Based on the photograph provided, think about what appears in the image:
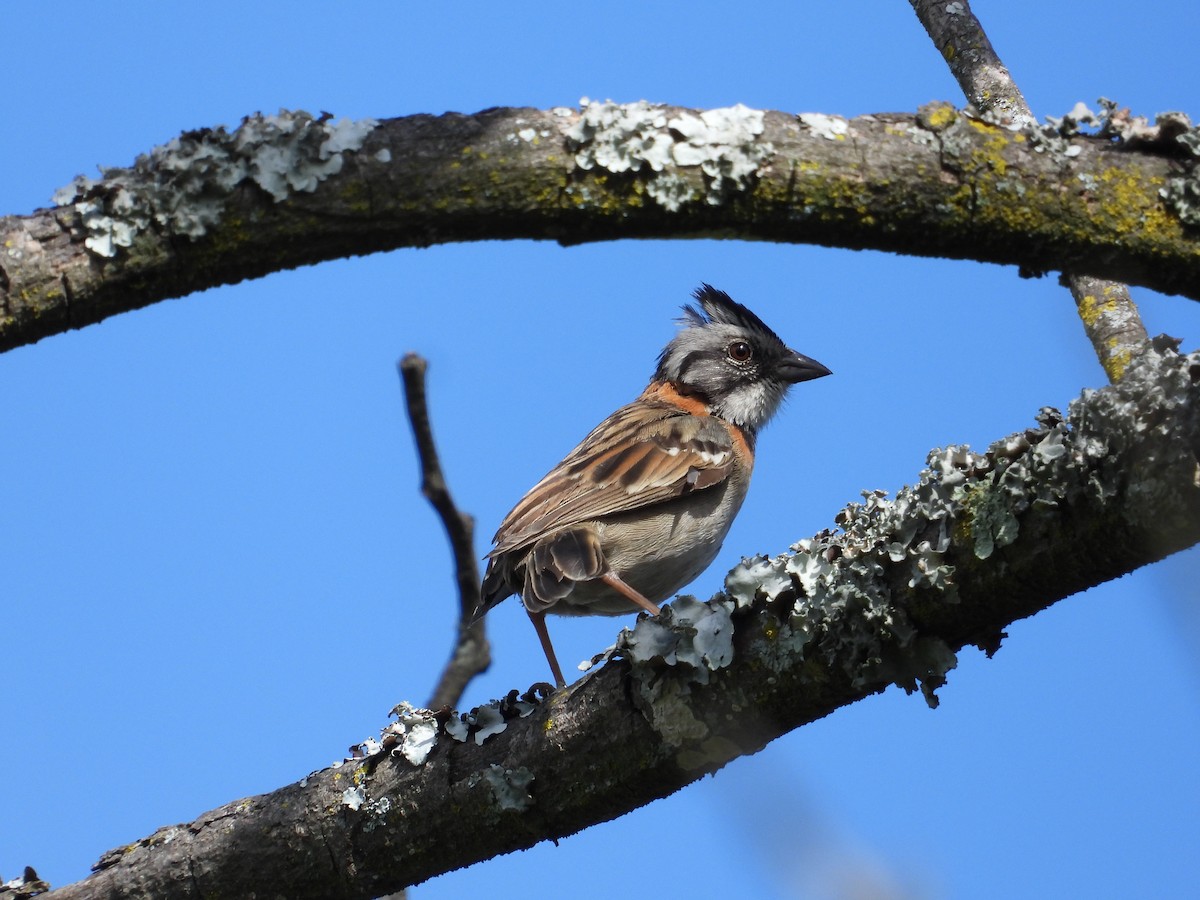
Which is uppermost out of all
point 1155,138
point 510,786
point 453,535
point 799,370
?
point 799,370

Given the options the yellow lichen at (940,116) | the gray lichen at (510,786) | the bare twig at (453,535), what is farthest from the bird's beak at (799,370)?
the yellow lichen at (940,116)

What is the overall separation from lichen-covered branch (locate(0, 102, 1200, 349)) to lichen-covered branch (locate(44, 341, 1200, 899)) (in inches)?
14.8

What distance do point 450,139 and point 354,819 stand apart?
2.31 metres

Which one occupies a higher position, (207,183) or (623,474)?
(623,474)

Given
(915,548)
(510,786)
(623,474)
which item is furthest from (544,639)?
(915,548)

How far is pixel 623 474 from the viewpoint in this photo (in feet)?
21.6

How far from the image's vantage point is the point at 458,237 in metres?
2.71

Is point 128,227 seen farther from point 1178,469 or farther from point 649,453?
point 649,453

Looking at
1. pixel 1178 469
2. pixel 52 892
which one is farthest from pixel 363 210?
pixel 52 892

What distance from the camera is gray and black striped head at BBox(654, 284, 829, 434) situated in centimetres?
787

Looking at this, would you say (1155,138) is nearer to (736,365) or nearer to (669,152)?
(669,152)

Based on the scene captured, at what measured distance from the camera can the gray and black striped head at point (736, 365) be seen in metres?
7.87

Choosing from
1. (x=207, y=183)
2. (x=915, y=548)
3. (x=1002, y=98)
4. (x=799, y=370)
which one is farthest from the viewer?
Result: (x=799, y=370)

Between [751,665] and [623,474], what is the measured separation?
10.3 feet
